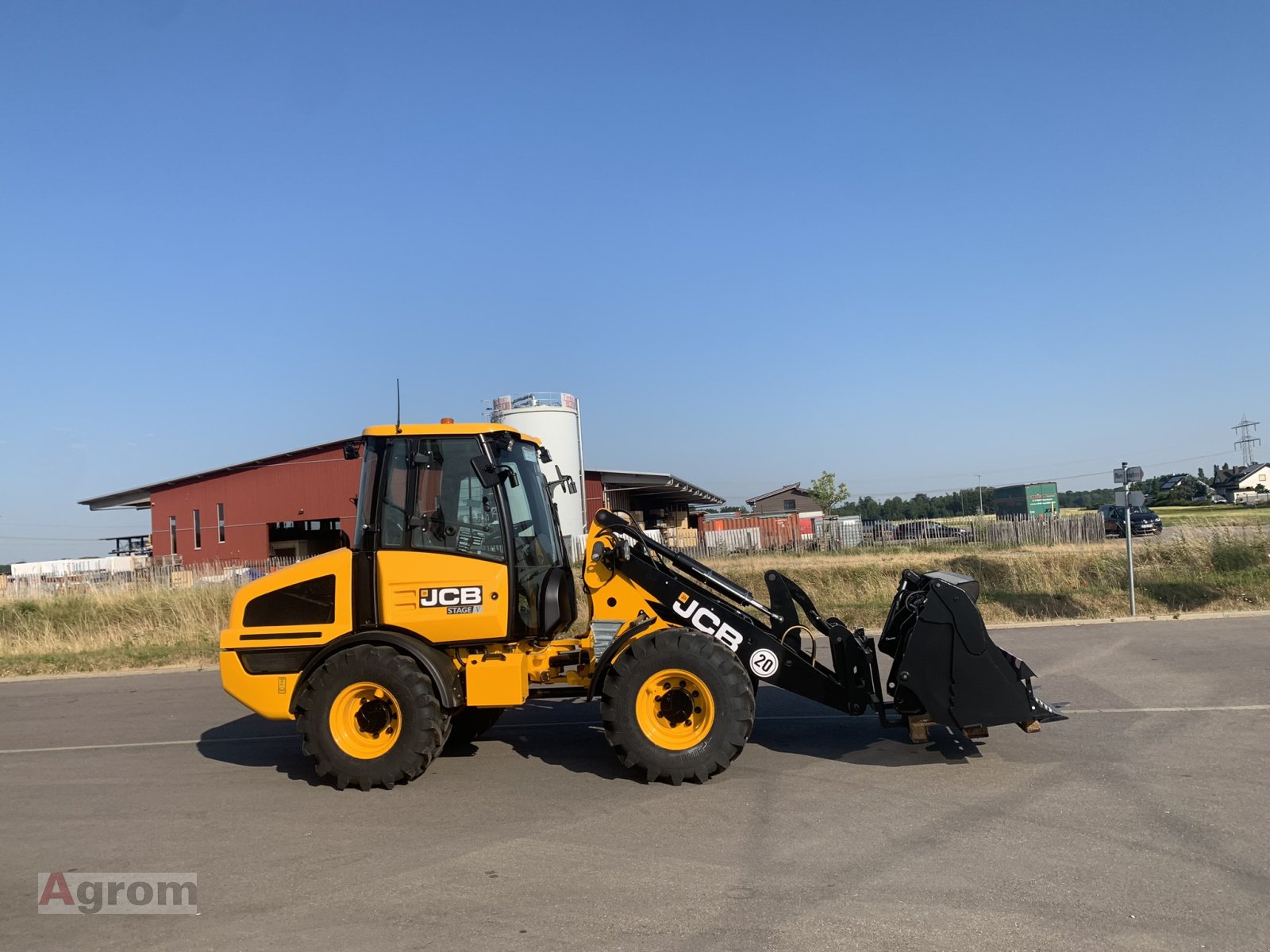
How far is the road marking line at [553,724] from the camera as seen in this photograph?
8.15 metres

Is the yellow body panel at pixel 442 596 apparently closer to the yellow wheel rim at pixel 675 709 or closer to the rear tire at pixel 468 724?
the yellow wheel rim at pixel 675 709

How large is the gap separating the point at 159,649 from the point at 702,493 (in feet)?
138

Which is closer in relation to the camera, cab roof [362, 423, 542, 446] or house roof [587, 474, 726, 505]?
cab roof [362, 423, 542, 446]

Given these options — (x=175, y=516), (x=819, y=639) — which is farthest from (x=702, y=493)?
(x=819, y=639)

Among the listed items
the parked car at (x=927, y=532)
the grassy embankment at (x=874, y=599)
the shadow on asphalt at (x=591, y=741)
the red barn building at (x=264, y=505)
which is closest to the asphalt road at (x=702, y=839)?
the shadow on asphalt at (x=591, y=741)

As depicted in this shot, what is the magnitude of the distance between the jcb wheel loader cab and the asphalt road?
1.79 ft

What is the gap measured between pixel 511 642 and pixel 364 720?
3.98 feet

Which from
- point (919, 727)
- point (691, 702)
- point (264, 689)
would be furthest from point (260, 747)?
point (919, 727)

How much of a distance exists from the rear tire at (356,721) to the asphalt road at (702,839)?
0.22 metres

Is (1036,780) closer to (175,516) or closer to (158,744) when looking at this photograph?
(158,744)

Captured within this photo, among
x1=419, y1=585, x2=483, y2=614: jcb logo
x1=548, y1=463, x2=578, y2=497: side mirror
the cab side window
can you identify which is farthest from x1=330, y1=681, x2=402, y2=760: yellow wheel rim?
x1=548, y1=463, x2=578, y2=497: side mirror

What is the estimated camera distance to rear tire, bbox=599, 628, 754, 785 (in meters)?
6.35

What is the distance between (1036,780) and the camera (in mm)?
6148

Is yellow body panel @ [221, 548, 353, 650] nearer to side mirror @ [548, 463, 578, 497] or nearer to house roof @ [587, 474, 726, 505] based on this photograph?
side mirror @ [548, 463, 578, 497]
